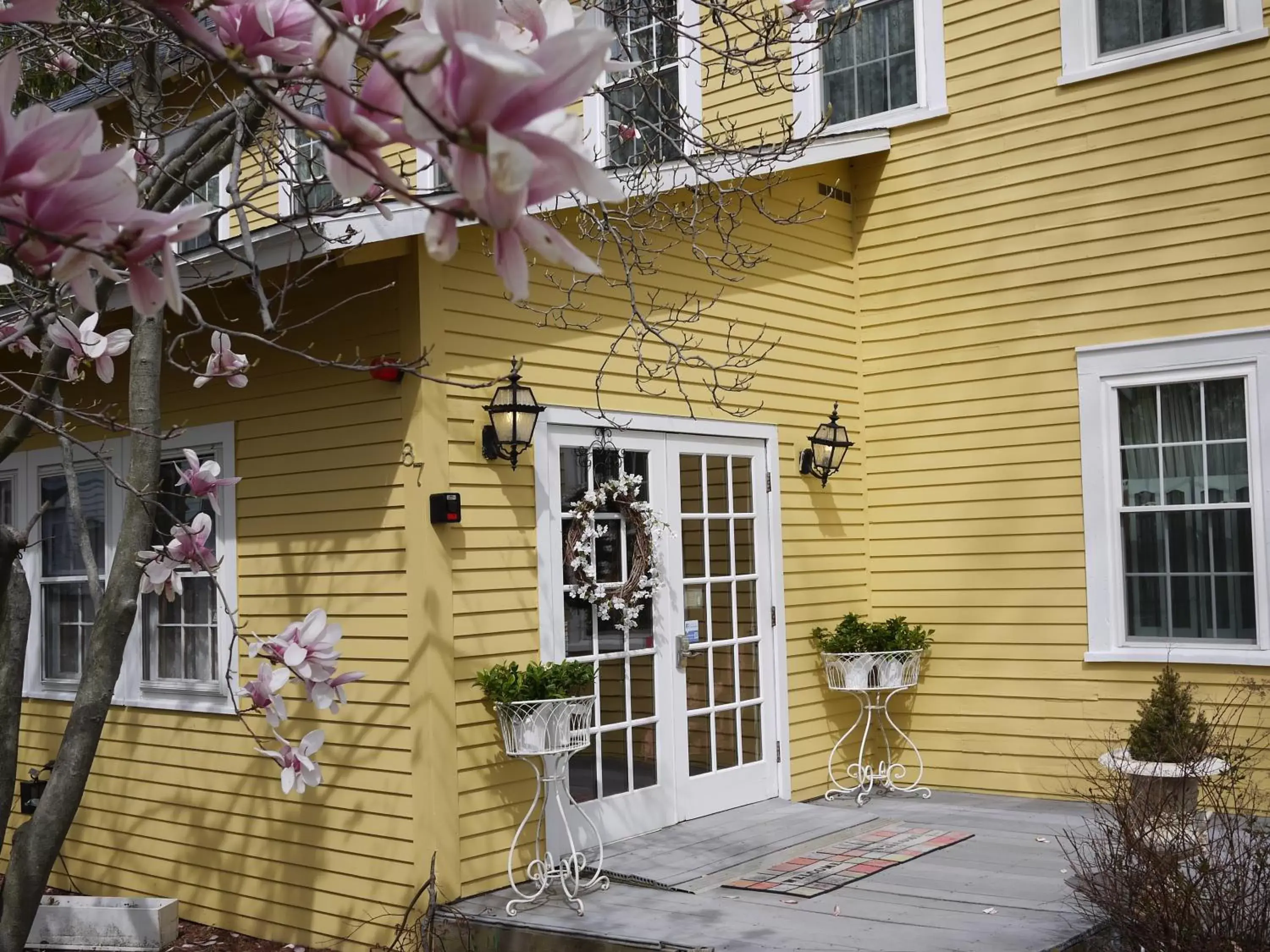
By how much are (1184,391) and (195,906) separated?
18.7 ft

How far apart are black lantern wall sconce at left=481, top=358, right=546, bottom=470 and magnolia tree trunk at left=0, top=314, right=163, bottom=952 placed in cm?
153

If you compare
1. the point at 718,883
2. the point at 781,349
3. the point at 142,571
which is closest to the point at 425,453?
the point at 142,571

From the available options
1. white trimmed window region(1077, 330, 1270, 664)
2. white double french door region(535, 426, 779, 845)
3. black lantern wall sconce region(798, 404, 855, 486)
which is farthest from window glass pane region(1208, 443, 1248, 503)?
white double french door region(535, 426, 779, 845)

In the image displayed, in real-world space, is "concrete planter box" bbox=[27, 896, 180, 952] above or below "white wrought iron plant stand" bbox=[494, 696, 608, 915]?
below

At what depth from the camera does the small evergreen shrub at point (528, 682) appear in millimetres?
5191

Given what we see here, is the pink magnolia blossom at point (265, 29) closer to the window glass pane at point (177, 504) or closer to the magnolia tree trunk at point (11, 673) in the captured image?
the magnolia tree trunk at point (11, 673)

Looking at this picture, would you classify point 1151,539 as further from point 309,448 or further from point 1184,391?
point 309,448

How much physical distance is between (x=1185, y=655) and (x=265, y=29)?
252 inches

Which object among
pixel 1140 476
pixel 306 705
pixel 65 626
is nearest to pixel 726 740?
pixel 306 705

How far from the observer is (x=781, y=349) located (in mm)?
7246

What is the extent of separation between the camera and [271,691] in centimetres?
238

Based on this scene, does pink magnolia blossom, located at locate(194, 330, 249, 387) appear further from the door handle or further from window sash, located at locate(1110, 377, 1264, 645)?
window sash, located at locate(1110, 377, 1264, 645)

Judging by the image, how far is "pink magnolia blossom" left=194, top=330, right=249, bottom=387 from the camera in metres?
2.94

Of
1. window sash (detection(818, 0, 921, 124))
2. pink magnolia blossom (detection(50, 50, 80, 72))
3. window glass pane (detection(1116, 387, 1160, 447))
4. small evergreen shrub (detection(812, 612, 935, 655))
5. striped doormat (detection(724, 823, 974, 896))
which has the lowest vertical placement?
striped doormat (detection(724, 823, 974, 896))
